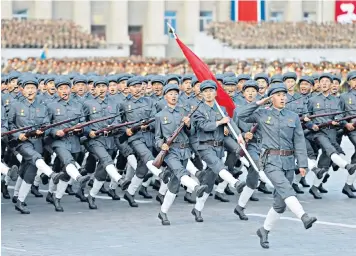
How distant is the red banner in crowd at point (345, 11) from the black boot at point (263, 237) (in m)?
33.3

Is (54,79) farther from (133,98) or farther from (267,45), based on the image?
(267,45)

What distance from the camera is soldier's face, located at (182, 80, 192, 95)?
21469 millimetres

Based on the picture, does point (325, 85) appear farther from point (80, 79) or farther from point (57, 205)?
point (57, 205)

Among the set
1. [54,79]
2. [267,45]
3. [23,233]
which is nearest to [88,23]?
[267,45]

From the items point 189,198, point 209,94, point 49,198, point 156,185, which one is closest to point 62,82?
point 49,198

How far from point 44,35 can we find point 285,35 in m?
8.01

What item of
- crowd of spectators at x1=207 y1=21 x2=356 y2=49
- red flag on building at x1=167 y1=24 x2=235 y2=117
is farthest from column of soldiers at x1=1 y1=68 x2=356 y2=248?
crowd of spectators at x1=207 y1=21 x2=356 y2=49

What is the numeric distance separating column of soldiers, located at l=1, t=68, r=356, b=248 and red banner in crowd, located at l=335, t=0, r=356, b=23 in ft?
88.4

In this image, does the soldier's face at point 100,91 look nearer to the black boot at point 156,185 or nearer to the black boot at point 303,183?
the black boot at point 156,185

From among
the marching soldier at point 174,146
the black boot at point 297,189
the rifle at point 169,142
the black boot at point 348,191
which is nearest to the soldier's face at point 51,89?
the marching soldier at point 174,146

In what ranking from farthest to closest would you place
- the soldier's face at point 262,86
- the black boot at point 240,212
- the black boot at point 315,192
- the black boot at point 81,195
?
1. the soldier's face at point 262,86
2. the black boot at point 315,192
3. the black boot at point 81,195
4. the black boot at point 240,212

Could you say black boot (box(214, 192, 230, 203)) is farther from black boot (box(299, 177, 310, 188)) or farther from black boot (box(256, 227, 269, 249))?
black boot (box(256, 227, 269, 249))

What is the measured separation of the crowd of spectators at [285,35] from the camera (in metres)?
49.5

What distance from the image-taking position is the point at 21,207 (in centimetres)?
1989
